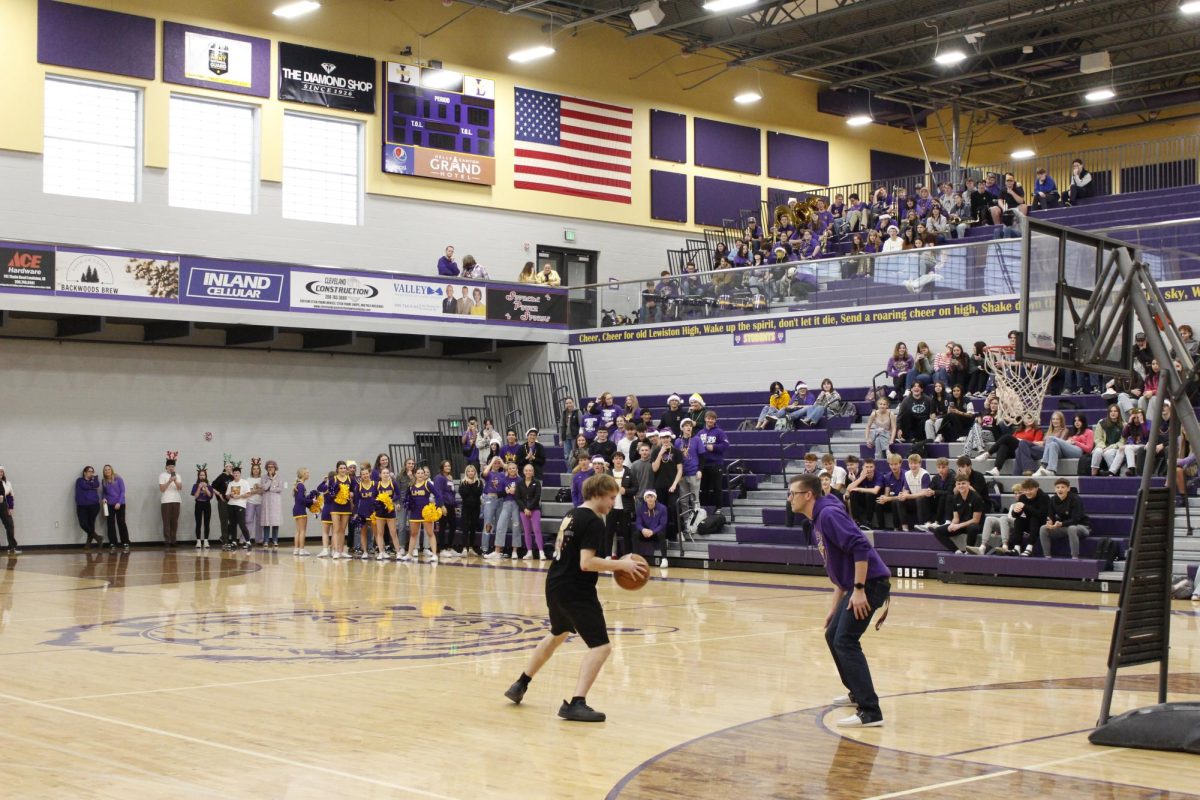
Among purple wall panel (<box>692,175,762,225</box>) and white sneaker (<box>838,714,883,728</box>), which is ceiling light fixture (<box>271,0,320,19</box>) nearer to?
purple wall panel (<box>692,175,762,225</box>)

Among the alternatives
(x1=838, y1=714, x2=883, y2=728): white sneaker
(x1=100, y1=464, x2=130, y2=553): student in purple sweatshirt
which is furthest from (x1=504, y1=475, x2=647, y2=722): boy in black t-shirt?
(x1=100, y1=464, x2=130, y2=553): student in purple sweatshirt

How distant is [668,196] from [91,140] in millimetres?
14982

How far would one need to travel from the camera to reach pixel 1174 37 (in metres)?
33.8

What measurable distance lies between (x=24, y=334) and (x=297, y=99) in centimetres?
794

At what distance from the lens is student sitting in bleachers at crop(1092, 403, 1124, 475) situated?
19500mm

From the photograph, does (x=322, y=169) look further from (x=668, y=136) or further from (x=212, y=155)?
(x=668, y=136)

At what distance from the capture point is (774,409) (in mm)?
25906

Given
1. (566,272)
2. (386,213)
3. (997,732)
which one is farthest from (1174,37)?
(997,732)

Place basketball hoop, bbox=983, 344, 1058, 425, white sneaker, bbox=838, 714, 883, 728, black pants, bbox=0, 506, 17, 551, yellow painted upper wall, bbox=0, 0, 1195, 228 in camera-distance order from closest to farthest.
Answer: white sneaker, bbox=838, 714, 883, 728
basketball hoop, bbox=983, 344, 1058, 425
black pants, bbox=0, 506, 17, 551
yellow painted upper wall, bbox=0, 0, 1195, 228

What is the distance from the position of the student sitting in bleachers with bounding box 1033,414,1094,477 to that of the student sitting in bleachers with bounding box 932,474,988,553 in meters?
1.50

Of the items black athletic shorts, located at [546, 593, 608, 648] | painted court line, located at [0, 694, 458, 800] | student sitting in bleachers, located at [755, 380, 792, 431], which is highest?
student sitting in bleachers, located at [755, 380, 792, 431]

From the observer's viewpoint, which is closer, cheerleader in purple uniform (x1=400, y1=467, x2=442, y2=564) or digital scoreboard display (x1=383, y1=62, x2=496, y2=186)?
cheerleader in purple uniform (x1=400, y1=467, x2=442, y2=564)

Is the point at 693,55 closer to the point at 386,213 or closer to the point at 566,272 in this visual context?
the point at 566,272

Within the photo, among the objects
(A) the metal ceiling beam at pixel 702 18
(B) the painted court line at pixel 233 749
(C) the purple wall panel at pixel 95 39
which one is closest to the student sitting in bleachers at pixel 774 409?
(A) the metal ceiling beam at pixel 702 18
